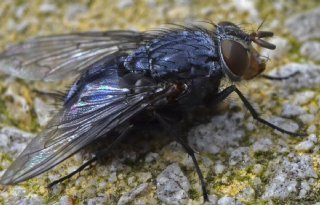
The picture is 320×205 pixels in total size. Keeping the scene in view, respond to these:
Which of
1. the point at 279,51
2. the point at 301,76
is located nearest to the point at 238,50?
the point at 301,76

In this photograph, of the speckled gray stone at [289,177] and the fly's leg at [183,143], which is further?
the fly's leg at [183,143]

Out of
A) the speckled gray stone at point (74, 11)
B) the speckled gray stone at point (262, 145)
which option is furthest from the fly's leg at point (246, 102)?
the speckled gray stone at point (74, 11)

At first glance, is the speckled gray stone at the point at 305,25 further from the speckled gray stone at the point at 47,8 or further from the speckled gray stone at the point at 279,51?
the speckled gray stone at the point at 47,8

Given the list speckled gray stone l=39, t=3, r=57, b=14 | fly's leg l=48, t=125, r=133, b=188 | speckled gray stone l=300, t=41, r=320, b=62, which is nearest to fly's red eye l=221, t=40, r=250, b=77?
fly's leg l=48, t=125, r=133, b=188

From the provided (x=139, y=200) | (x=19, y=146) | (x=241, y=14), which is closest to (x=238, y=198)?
(x=139, y=200)

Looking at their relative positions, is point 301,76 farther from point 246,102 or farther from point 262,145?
point 262,145
